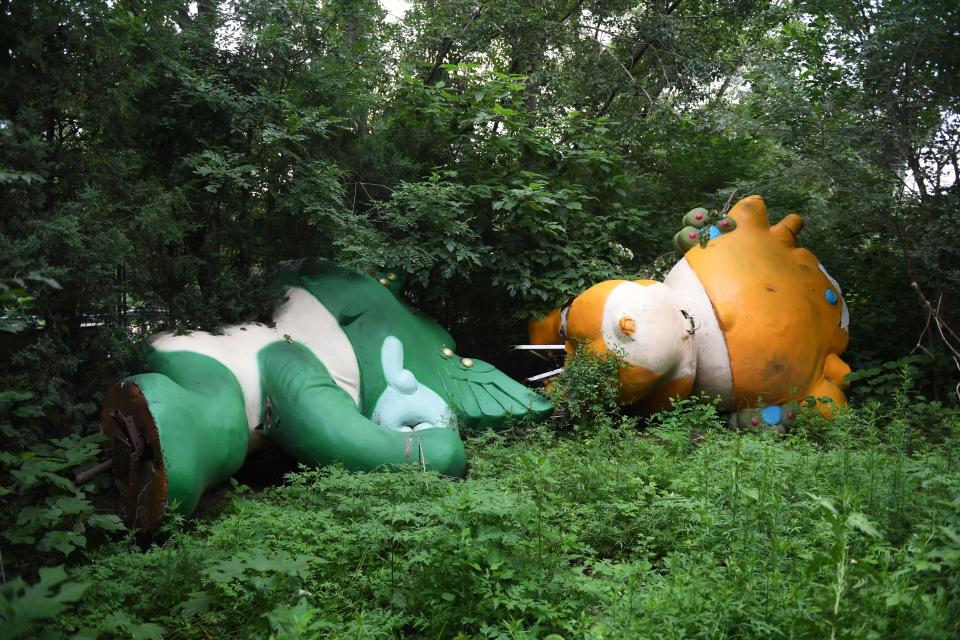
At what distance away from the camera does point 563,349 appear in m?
6.52

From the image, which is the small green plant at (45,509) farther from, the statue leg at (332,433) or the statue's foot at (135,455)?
the statue leg at (332,433)

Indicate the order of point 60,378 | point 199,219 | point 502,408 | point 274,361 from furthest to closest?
point 502,408 < point 199,219 < point 274,361 < point 60,378

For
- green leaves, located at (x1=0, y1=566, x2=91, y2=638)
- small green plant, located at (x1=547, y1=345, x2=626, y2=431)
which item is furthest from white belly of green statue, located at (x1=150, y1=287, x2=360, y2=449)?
green leaves, located at (x1=0, y1=566, x2=91, y2=638)

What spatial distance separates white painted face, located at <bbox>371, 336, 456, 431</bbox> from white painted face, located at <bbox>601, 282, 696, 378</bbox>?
1461 mm

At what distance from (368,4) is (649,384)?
12.7 feet

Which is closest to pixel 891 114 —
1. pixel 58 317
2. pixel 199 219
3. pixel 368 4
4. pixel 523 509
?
pixel 368 4

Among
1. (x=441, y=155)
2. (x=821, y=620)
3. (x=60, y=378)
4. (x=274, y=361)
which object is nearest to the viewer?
(x=821, y=620)

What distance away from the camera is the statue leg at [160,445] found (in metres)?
3.66

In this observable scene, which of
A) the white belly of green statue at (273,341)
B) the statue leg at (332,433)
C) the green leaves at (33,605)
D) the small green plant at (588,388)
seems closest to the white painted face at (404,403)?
the white belly of green statue at (273,341)

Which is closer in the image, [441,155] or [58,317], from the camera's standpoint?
[58,317]

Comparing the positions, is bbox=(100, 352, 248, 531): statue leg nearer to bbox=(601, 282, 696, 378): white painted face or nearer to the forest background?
the forest background

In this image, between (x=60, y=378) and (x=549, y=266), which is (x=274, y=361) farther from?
(x=549, y=266)

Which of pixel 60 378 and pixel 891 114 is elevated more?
pixel 891 114

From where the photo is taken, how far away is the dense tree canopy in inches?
158
